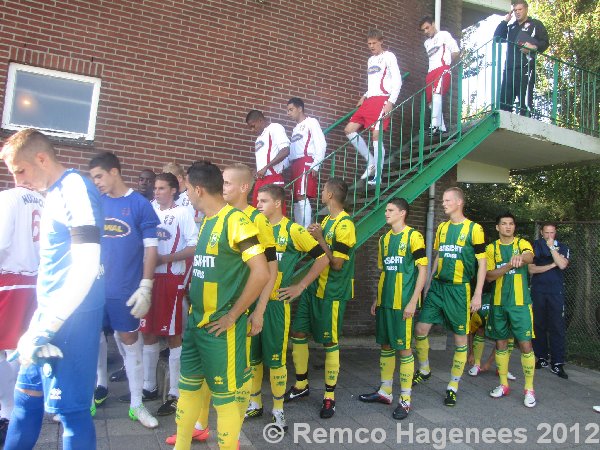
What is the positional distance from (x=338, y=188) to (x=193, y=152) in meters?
2.60

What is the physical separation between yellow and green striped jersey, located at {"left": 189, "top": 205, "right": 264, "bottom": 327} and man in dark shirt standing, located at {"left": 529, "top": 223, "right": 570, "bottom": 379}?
512cm

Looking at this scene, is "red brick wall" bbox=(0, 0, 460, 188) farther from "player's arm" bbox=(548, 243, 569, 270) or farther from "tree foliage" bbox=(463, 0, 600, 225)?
"tree foliage" bbox=(463, 0, 600, 225)

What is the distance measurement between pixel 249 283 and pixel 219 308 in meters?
0.26

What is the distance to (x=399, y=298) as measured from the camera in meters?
4.45

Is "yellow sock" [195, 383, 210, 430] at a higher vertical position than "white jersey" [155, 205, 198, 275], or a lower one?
lower

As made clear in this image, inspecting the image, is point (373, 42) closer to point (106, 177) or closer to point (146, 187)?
point (146, 187)

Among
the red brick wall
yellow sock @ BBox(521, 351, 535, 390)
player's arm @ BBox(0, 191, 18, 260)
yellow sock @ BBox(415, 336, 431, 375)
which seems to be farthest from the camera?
the red brick wall

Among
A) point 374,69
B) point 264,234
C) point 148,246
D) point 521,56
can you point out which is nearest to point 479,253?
point 264,234

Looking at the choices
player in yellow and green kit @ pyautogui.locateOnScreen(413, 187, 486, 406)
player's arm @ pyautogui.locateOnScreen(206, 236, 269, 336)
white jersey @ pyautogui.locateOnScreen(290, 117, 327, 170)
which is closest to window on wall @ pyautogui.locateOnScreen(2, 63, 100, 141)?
white jersey @ pyautogui.locateOnScreen(290, 117, 327, 170)

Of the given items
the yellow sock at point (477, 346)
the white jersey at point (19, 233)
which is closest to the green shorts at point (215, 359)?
the white jersey at point (19, 233)

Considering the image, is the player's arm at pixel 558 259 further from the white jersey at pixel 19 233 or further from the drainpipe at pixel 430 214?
the white jersey at pixel 19 233

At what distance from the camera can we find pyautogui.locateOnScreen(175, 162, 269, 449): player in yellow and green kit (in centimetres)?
277

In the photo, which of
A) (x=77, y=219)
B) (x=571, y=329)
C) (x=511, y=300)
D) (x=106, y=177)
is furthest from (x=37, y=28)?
(x=571, y=329)

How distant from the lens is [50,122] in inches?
223
